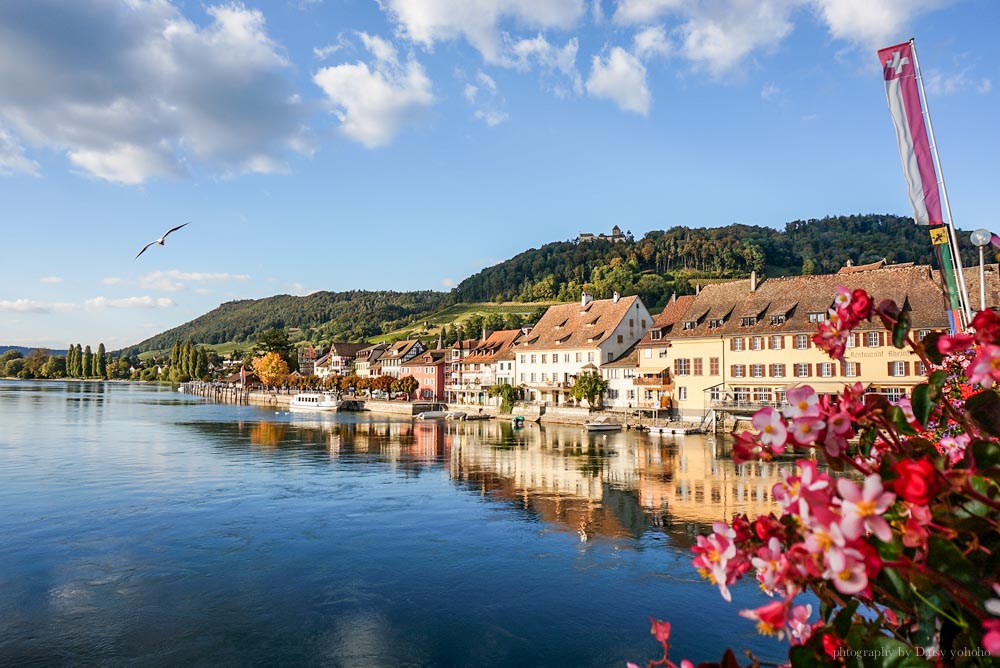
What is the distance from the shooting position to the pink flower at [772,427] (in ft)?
8.24

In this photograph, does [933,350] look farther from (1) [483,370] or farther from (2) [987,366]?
(1) [483,370]

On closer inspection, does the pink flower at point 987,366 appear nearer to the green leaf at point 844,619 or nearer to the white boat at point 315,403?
A: the green leaf at point 844,619

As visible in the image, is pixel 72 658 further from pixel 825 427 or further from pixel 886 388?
pixel 886 388

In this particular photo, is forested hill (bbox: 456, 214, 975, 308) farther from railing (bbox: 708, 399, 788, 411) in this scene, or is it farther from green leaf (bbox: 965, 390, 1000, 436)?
green leaf (bbox: 965, 390, 1000, 436)

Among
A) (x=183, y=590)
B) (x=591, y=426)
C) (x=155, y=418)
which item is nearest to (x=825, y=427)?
(x=183, y=590)

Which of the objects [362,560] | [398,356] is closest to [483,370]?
[398,356]

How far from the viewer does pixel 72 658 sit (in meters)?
12.5

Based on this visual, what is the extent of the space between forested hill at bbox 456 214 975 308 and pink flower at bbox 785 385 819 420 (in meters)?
121

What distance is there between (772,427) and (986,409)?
89cm

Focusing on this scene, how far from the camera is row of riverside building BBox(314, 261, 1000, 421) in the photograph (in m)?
44.7

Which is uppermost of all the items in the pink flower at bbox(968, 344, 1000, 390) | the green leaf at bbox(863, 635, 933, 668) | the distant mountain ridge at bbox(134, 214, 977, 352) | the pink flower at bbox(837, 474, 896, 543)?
the distant mountain ridge at bbox(134, 214, 977, 352)

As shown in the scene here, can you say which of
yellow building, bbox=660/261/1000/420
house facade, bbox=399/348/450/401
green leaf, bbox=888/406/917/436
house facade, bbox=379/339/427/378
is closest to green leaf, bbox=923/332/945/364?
green leaf, bbox=888/406/917/436

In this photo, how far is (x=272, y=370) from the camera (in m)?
126

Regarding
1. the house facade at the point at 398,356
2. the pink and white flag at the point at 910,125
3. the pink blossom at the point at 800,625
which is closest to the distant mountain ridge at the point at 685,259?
the house facade at the point at 398,356
